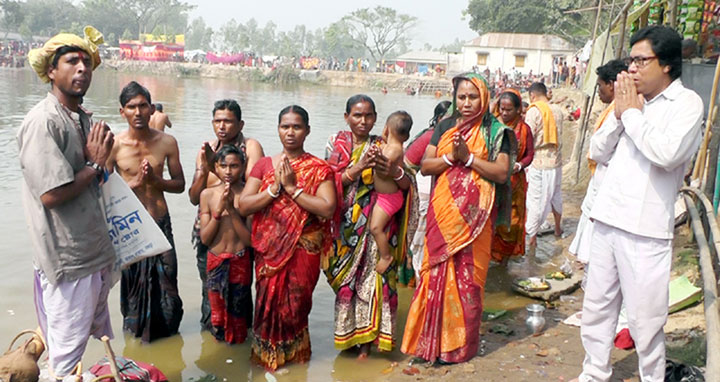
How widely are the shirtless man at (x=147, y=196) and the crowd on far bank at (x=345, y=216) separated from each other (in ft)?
0.04

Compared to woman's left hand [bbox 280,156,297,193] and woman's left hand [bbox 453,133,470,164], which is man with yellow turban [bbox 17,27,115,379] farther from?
woman's left hand [bbox 453,133,470,164]

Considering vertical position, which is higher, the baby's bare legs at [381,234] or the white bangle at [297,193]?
the white bangle at [297,193]

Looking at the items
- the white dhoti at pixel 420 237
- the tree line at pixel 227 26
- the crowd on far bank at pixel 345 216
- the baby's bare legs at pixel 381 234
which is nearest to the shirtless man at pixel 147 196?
the crowd on far bank at pixel 345 216

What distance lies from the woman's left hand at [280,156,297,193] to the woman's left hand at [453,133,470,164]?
1.06 metres

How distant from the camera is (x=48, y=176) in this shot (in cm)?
293

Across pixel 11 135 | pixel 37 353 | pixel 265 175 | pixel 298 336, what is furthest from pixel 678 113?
pixel 11 135

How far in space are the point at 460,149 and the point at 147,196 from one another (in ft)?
7.74

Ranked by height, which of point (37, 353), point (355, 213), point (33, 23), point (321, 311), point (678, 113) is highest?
point (33, 23)

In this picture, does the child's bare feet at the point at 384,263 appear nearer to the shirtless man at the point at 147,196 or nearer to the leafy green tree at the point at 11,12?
the shirtless man at the point at 147,196

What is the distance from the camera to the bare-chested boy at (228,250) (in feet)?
14.6

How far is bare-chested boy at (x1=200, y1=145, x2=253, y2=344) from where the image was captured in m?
4.45

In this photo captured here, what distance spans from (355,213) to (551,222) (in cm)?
517

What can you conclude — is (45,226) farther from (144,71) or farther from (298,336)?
(144,71)

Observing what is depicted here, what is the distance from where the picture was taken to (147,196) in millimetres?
4742
